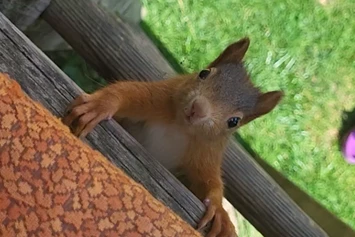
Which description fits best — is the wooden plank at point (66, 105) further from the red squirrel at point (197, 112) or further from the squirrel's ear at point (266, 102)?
the squirrel's ear at point (266, 102)

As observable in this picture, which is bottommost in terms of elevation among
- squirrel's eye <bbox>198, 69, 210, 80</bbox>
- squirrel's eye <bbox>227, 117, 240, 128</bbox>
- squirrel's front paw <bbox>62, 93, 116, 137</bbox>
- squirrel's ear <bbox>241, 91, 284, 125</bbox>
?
squirrel's ear <bbox>241, 91, 284, 125</bbox>

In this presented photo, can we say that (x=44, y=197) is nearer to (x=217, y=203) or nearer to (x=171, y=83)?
(x=217, y=203)

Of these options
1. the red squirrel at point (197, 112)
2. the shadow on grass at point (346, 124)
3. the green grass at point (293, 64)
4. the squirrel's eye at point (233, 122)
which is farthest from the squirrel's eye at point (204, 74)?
the shadow on grass at point (346, 124)

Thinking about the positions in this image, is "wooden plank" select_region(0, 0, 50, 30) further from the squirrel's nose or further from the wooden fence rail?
the squirrel's nose

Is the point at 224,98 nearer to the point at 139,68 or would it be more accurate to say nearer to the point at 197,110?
the point at 197,110

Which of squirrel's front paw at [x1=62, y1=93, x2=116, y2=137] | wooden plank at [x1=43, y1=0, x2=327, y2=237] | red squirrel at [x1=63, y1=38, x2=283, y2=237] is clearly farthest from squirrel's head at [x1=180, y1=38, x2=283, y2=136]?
squirrel's front paw at [x1=62, y1=93, x2=116, y2=137]

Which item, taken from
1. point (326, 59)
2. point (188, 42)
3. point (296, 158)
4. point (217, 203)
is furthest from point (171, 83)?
point (326, 59)

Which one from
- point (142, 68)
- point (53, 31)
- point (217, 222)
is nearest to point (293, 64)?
point (53, 31)
